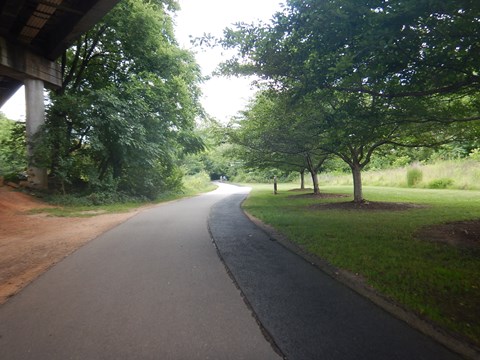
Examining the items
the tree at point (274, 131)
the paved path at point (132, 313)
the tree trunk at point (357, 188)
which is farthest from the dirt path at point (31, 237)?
the tree trunk at point (357, 188)

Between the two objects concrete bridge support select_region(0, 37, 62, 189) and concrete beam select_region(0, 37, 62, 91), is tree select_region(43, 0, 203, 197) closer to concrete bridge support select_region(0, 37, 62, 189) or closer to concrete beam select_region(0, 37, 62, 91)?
concrete bridge support select_region(0, 37, 62, 189)

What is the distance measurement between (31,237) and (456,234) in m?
10.6

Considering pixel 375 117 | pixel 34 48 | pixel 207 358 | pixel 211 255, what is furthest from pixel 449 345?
pixel 34 48

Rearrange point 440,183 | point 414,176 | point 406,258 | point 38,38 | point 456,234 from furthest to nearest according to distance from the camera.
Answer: point 414,176
point 440,183
point 38,38
point 456,234
point 406,258

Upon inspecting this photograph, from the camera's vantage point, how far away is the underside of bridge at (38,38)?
35.1 ft

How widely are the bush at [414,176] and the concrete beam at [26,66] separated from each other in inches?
955

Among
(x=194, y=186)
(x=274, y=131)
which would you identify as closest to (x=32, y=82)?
(x=274, y=131)

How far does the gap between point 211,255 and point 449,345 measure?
3949mm

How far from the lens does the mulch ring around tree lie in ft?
19.6

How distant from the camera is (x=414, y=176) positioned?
2134 centimetres

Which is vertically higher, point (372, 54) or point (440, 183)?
point (372, 54)

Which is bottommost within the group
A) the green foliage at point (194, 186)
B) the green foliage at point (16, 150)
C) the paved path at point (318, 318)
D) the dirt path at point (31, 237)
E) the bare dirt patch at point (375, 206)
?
the paved path at point (318, 318)

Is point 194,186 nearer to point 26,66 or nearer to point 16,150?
point 16,150

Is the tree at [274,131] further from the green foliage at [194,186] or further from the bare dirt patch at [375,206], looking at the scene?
the green foliage at [194,186]
